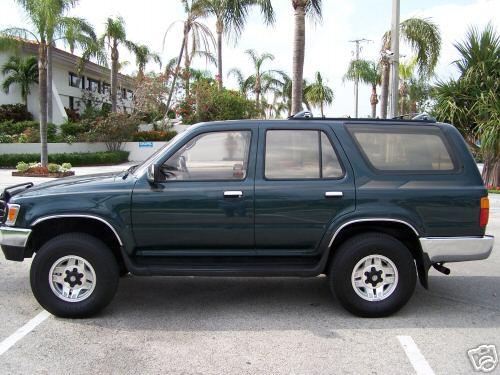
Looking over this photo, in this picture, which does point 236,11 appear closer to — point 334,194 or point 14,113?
point 334,194

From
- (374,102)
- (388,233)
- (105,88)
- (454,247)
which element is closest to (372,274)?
(388,233)

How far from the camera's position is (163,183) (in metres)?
4.71

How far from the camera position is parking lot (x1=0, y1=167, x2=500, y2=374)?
387 centimetres

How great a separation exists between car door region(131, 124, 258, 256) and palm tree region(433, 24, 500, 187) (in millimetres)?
13532

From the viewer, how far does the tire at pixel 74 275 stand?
467cm

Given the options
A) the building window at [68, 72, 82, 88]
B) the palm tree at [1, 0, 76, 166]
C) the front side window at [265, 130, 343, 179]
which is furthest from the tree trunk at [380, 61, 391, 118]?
the building window at [68, 72, 82, 88]

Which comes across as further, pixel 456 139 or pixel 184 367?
pixel 456 139

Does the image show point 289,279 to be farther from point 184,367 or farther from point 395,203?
point 184,367

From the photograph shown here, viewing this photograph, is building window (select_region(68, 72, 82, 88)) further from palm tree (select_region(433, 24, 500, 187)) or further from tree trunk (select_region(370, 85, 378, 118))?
palm tree (select_region(433, 24, 500, 187))

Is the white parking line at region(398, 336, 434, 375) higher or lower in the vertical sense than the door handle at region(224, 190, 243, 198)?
lower

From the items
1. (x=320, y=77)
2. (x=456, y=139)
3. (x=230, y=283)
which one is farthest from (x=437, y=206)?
(x=320, y=77)

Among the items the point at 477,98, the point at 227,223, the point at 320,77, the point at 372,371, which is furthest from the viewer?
the point at 320,77

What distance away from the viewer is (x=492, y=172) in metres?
17.5

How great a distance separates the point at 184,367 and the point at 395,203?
2.34 meters
